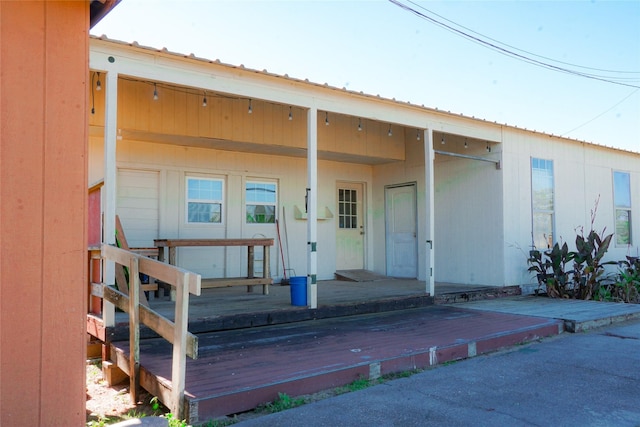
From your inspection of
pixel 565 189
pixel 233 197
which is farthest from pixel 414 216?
pixel 233 197

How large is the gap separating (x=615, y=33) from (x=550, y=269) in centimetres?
738

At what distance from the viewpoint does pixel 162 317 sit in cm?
373

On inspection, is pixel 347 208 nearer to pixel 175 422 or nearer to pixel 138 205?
pixel 138 205

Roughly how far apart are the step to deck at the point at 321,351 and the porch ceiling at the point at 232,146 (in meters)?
3.59

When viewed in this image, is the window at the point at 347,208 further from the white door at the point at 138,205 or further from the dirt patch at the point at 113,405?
the dirt patch at the point at 113,405

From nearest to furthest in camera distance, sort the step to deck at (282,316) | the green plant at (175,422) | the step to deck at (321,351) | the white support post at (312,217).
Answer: the green plant at (175,422) → the step to deck at (321,351) → the step to deck at (282,316) → the white support post at (312,217)

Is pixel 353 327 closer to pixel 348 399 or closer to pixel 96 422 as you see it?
pixel 348 399

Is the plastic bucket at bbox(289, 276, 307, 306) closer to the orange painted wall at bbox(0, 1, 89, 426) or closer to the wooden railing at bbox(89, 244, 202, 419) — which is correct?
the wooden railing at bbox(89, 244, 202, 419)

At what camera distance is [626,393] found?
4.05m

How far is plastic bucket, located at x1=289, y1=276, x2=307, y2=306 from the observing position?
21.4 ft

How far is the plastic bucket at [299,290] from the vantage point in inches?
257

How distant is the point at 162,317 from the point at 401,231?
7614mm

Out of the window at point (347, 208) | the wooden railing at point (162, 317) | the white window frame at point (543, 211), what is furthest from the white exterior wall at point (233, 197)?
the white window frame at point (543, 211)

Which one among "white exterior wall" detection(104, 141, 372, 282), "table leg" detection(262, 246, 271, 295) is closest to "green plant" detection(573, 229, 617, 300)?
"white exterior wall" detection(104, 141, 372, 282)
